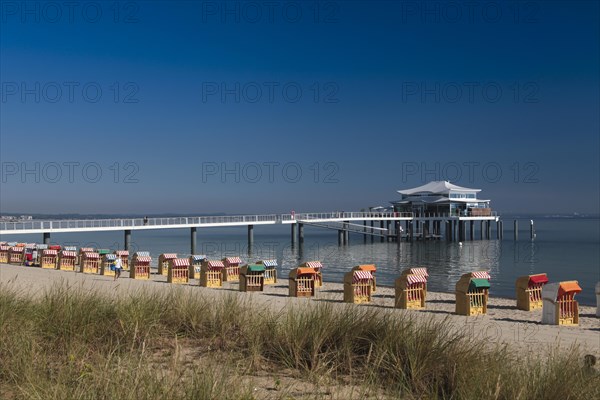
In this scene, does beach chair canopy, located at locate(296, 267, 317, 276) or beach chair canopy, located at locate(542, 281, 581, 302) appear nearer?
beach chair canopy, located at locate(542, 281, 581, 302)

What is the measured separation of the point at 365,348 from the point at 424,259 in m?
37.0

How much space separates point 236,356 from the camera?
229 inches

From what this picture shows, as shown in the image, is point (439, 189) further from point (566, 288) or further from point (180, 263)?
point (566, 288)

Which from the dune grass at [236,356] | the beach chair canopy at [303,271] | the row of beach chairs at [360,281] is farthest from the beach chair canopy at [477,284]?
the dune grass at [236,356]

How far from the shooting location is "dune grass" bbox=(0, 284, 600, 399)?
172 inches

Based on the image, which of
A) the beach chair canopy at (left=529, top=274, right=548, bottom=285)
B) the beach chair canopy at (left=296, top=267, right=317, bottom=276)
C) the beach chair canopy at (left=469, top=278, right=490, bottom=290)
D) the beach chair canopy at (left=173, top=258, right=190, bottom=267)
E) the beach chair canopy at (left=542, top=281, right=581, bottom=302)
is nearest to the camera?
the beach chair canopy at (left=542, top=281, right=581, bottom=302)

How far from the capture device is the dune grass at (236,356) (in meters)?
4.37

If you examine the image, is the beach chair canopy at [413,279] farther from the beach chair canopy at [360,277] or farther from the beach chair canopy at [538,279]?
the beach chair canopy at [538,279]

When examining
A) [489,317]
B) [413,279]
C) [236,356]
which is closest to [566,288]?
[489,317]

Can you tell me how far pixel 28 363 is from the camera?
5.06 metres

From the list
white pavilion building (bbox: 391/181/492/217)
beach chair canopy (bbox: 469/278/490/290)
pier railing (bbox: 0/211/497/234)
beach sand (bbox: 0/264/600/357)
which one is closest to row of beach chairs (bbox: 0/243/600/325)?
beach chair canopy (bbox: 469/278/490/290)

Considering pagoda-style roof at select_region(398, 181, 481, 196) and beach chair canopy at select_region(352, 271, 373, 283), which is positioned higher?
pagoda-style roof at select_region(398, 181, 481, 196)

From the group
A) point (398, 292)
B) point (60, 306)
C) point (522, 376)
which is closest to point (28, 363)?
point (60, 306)

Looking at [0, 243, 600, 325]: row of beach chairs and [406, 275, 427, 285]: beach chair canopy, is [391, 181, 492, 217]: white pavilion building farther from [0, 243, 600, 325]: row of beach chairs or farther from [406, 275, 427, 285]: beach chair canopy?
[406, 275, 427, 285]: beach chair canopy
